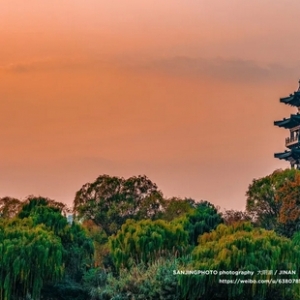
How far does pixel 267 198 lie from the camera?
40.2 meters

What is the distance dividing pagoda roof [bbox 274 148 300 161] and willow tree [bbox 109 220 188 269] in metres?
17.6

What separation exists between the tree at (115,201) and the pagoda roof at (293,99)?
11.9 meters

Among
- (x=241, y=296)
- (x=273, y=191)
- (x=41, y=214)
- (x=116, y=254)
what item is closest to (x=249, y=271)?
(x=241, y=296)

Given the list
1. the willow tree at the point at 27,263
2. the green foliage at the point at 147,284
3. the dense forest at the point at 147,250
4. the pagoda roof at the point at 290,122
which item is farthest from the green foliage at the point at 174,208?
the green foliage at the point at 147,284

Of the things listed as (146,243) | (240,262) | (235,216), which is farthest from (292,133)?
(240,262)

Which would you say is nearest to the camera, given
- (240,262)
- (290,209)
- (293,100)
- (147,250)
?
(240,262)

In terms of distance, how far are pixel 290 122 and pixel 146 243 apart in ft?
70.3

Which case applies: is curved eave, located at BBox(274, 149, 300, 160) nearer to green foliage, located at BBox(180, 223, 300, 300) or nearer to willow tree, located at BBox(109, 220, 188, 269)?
willow tree, located at BBox(109, 220, 188, 269)

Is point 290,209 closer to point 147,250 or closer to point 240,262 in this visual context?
point 147,250

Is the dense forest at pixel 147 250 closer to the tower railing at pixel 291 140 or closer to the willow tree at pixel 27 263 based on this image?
the willow tree at pixel 27 263

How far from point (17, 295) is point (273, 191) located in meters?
17.7

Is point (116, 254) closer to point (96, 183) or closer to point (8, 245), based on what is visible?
point (8, 245)

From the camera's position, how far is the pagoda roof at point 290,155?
1852 inches

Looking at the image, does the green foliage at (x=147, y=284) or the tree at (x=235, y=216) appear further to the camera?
the tree at (x=235, y=216)
